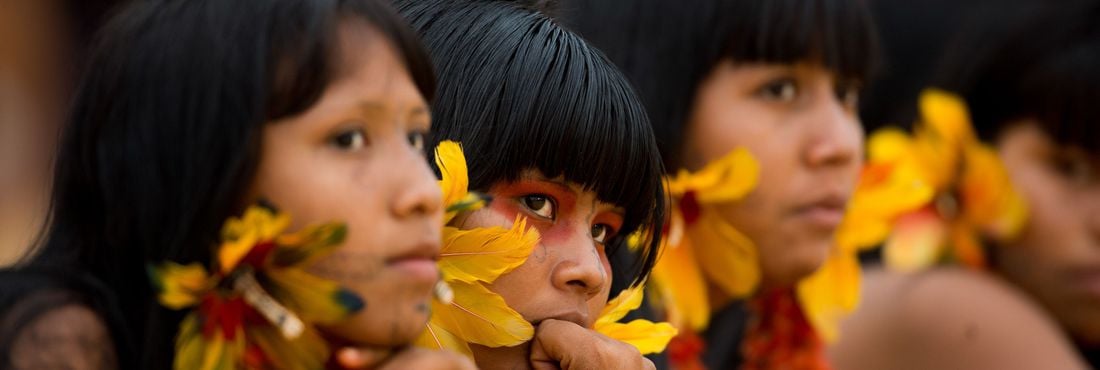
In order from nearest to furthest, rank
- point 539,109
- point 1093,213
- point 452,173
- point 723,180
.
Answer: point 452,173 < point 539,109 < point 723,180 < point 1093,213

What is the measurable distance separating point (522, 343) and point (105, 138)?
0.51 metres

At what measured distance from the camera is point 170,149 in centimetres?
138

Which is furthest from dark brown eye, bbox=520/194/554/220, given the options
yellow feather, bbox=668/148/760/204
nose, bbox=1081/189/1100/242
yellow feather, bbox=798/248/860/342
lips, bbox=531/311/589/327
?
nose, bbox=1081/189/1100/242

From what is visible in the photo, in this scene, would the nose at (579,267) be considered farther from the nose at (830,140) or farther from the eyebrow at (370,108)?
the nose at (830,140)

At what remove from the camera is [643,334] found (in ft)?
5.96

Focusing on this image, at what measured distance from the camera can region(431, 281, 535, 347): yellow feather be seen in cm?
164

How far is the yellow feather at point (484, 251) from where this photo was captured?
164 centimetres

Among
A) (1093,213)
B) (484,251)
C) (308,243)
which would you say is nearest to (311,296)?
(308,243)

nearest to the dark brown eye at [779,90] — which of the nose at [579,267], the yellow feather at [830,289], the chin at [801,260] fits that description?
the chin at [801,260]

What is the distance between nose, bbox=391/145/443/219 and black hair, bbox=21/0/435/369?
0.36ft

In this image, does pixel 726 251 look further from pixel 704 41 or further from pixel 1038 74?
pixel 1038 74

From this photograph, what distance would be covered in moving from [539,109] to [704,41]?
0.70 metres

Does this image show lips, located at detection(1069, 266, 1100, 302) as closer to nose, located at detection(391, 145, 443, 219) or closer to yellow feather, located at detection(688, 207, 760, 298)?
yellow feather, located at detection(688, 207, 760, 298)

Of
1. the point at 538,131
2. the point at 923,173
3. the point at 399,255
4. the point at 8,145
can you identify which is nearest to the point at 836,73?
the point at 923,173
